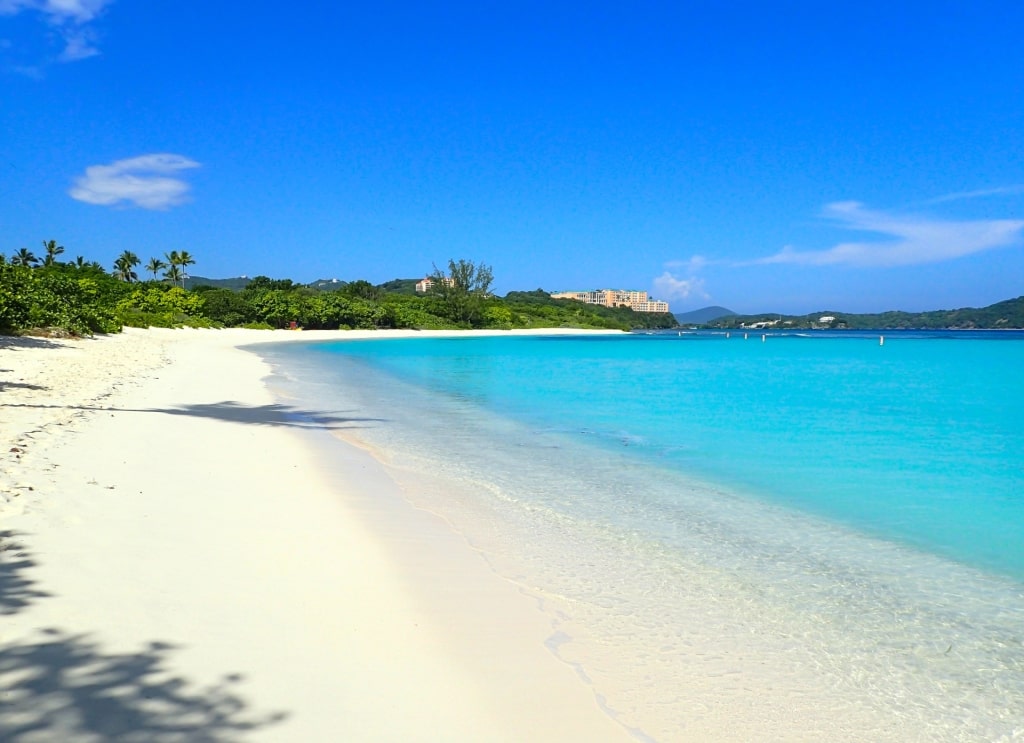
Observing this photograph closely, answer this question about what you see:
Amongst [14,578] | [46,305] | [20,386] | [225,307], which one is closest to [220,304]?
[225,307]

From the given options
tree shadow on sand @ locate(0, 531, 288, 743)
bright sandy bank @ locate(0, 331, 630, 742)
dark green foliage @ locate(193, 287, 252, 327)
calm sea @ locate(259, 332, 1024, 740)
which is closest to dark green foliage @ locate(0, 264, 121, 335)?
calm sea @ locate(259, 332, 1024, 740)

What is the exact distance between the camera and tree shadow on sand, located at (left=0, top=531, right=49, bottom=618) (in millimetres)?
3521

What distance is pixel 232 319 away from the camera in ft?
212

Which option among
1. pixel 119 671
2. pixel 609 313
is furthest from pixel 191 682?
pixel 609 313

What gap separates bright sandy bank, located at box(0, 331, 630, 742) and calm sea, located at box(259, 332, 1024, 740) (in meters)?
0.46

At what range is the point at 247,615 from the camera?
12.2ft

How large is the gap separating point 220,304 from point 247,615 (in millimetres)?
66556

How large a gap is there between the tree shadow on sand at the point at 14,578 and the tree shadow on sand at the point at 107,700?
0.52 metres

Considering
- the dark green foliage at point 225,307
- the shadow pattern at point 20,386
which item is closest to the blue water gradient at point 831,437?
the shadow pattern at point 20,386

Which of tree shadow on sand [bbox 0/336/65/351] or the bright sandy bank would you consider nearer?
the bright sandy bank

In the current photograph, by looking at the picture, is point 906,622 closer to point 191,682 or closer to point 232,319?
point 191,682

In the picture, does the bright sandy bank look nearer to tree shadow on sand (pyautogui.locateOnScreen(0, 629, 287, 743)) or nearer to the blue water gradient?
tree shadow on sand (pyautogui.locateOnScreen(0, 629, 287, 743))

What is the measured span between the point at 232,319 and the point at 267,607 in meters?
66.2

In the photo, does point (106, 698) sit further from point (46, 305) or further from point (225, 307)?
point (225, 307)
